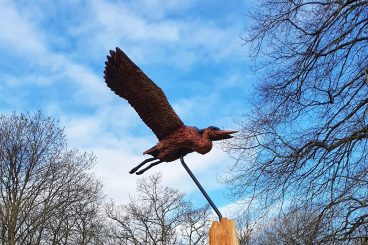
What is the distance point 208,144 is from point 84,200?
47.1 ft

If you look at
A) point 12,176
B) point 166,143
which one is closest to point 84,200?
point 12,176

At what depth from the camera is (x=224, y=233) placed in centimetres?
290

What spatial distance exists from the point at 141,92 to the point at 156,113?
0.19 m

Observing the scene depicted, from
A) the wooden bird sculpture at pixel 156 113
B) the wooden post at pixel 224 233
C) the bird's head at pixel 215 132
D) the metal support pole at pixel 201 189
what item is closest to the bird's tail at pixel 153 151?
the wooden bird sculpture at pixel 156 113

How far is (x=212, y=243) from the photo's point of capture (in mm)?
2922

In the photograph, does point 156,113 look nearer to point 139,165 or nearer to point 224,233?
point 139,165

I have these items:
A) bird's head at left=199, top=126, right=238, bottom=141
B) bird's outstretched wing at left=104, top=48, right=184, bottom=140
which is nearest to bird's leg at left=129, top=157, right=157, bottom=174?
bird's outstretched wing at left=104, top=48, right=184, bottom=140

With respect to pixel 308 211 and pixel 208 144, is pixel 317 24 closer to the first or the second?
pixel 308 211

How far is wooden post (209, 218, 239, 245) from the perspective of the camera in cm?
288

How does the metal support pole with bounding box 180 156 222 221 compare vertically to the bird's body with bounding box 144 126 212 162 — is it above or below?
below

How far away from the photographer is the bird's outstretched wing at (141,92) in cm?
303

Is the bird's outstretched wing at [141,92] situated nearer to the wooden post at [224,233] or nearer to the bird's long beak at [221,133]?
the bird's long beak at [221,133]

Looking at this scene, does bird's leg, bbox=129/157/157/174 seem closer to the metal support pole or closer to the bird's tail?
the bird's tail

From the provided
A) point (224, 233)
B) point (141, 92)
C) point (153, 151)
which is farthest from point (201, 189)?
point (141, 92)
